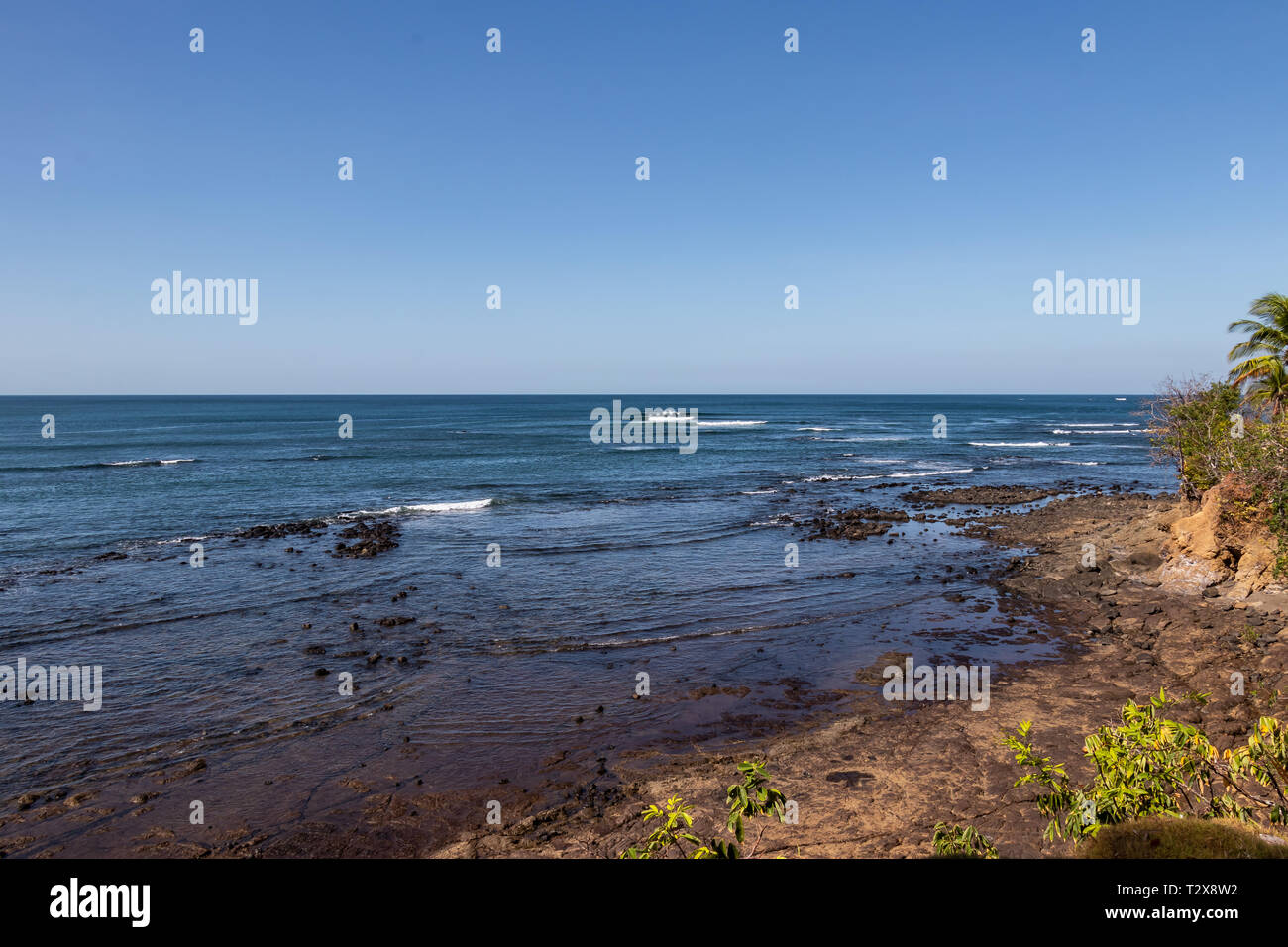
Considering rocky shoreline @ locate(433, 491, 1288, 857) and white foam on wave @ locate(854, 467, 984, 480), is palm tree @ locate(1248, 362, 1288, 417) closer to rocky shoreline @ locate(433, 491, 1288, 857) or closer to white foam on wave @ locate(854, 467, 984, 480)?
rocky shoreline @ locate(433, 491, 1288, 857)

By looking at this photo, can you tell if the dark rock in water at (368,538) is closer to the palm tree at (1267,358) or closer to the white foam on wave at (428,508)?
the white foam on wave at (428,508)

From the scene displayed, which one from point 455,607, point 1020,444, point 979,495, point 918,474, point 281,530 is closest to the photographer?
point 455,607

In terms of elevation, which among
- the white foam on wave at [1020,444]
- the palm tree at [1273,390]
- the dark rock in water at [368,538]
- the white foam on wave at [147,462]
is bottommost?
the dark rock in water at [368,538]

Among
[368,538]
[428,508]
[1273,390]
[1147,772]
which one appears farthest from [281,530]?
[1273,390]

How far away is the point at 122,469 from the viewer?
167 ft

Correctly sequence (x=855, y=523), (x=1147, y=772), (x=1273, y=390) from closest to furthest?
(x=1147, y=772) < (x=1273, y=390) < (x=855, y=523)

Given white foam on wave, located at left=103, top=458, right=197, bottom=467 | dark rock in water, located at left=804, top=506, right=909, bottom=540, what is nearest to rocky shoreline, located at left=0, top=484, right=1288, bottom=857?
dark rock in water, located at left=804, top=506, right=909, bottom=540

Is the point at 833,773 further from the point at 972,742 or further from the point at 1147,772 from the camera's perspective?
the point at 1147,772

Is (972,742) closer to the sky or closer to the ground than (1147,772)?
closer to the ground

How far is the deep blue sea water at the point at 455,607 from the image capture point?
45.3 feet

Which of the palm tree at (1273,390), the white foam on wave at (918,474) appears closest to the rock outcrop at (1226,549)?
the palm tree at (1273,390)

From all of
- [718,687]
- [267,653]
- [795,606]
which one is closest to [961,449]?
[795,606]

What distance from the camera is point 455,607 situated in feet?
70.1
